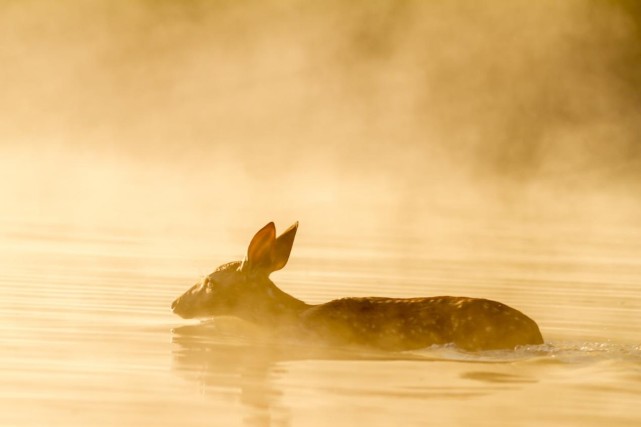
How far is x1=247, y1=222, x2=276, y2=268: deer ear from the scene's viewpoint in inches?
505

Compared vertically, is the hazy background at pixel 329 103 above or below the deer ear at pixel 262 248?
above

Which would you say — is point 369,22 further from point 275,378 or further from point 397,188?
point 275,378

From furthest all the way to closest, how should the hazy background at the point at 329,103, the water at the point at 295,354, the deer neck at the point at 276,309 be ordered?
the hazy background at the point at 329,103 < the deer neck at the point at 276,309 < the water at the point at 295,354

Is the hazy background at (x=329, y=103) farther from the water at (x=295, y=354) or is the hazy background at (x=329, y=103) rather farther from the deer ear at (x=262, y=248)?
the deer ear at (x=262, y=248)

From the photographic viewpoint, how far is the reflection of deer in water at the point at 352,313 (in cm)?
1235

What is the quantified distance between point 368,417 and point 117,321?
4183 millimetres

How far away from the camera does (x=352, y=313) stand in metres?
12.7

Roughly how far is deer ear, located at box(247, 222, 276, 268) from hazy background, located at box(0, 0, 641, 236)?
23.8 meters

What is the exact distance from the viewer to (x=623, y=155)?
230 ft

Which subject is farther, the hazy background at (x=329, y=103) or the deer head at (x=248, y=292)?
the hazy background at (x=329, y=103)

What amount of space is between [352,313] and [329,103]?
79.6 meters

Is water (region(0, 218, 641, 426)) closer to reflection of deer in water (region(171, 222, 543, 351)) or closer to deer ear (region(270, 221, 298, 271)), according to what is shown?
reflection of deer in water (region(171, 222, 543, 351))

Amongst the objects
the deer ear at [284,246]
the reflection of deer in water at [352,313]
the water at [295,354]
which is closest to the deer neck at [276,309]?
the reflection of deer in water at [352,313]

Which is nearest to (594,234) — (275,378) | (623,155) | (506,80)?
(275,378)
